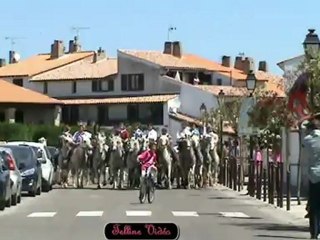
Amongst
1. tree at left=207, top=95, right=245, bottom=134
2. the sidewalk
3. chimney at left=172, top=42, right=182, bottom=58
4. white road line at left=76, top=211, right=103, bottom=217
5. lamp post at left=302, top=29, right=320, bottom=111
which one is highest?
chimney at left=172, top=42, right=182, bottom=58

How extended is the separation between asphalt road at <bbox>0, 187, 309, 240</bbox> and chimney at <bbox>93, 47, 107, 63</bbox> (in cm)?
7289

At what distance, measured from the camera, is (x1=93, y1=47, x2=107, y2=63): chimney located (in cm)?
10775

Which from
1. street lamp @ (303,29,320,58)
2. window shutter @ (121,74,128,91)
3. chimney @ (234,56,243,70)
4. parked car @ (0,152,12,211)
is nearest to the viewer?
parked car @ (0,152,12,211)

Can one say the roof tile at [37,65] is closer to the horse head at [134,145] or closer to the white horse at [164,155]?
the horse head at [134,145]

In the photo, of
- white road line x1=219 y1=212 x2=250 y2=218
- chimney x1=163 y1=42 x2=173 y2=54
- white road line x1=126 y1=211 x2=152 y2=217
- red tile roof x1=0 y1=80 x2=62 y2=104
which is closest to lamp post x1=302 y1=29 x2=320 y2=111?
white road line x1=219 y1=212 x2=250 y2=218

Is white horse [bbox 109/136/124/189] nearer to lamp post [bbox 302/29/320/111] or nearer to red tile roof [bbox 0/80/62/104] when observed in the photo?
lamp post [bbox 302/29/320/111]

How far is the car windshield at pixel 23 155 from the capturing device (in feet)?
108

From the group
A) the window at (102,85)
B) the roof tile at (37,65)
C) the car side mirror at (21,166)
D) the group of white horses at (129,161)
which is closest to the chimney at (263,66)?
the roof tile at (37,65)

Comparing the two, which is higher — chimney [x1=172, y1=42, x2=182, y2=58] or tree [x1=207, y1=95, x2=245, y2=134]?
chimney [x1=172, y1=42, x2=182, y2=58]

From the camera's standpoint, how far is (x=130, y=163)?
37.8m

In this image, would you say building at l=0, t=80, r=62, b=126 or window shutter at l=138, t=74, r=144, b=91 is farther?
window shutter at l=138, t=74, r=144, b=91

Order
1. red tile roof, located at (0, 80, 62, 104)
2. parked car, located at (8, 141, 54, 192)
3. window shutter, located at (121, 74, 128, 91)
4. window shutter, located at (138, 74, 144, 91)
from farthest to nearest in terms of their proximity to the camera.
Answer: window shutter, located at (121, 74, 128, 91) → window shutter, located at (138, 74, 144, 91) → red tile roof, located at (0, 80, 62, 104) → parked car, located at (8, 141, 54, 192)

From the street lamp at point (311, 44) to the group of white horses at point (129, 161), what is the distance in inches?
392

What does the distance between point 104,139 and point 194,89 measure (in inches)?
2146
